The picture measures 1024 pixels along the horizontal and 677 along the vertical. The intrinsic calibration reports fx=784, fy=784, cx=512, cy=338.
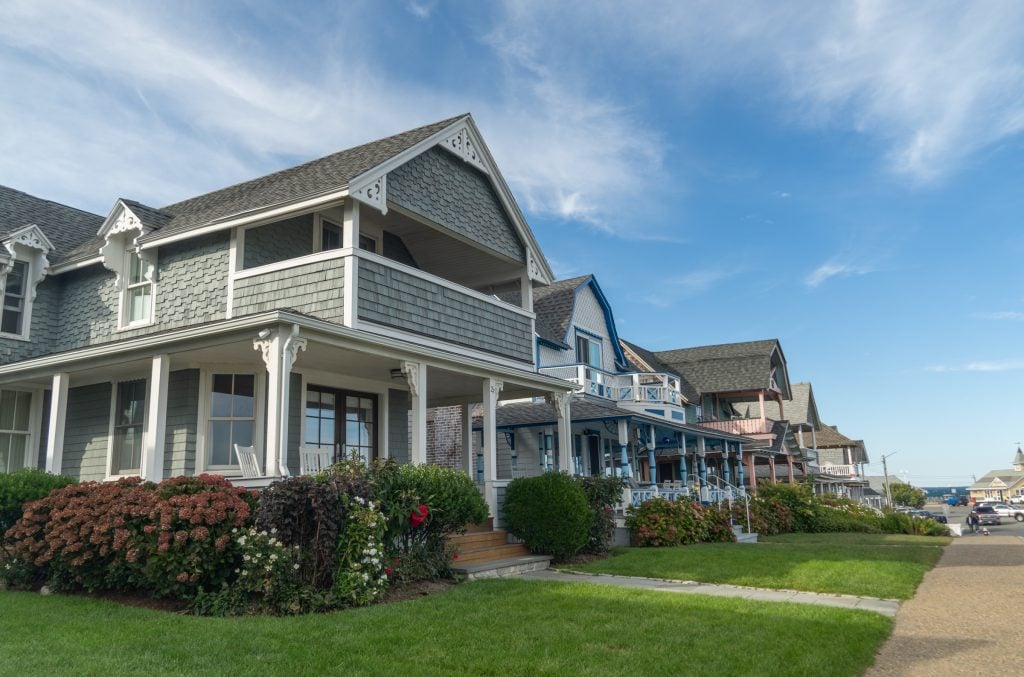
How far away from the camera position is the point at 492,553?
41.4 ft

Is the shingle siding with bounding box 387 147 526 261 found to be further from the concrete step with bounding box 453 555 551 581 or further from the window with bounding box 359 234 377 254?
the concrete step with bounding box 453 555 551 581

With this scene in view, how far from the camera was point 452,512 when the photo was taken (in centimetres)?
1047

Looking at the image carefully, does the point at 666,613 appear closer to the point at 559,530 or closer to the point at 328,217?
the point at 559,530

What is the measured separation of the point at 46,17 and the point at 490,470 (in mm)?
10484

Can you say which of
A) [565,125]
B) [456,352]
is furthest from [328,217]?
[565,125]

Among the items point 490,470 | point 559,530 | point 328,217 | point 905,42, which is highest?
point 905,42

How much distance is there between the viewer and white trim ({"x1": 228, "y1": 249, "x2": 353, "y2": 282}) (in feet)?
39.9

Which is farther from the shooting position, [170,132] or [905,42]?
[170,132]

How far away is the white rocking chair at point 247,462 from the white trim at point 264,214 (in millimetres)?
3631

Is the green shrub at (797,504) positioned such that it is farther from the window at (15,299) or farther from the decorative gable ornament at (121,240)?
the window at (15,299)

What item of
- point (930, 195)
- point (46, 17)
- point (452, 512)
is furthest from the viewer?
point (930, 195)

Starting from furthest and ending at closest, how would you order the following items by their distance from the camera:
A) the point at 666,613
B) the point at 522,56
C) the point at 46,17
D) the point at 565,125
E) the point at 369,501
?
the point at 565,125, the point at 522,56, the point at 46,17, the point at 369,501, the point at 666,613

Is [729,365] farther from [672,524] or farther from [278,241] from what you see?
[278,241]

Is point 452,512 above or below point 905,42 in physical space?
below
